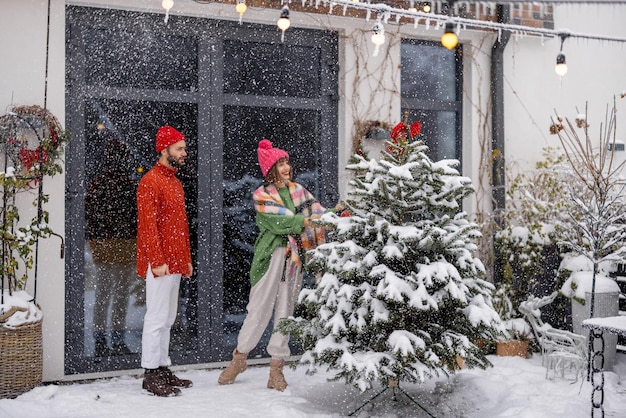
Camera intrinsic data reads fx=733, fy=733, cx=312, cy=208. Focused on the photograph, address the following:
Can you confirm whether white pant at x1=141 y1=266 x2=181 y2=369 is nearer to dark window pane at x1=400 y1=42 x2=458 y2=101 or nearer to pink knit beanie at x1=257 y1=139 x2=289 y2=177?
pink knit beanie at x1=257 y1=139 x2=289 y2=177

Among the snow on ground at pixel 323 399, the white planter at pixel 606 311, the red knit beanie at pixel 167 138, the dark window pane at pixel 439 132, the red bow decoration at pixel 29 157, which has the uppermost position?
the dark window pane at pixel 439 132

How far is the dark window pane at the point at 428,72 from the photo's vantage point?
7312 millimetres

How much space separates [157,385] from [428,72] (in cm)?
407

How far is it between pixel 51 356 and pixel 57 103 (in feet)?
6.70

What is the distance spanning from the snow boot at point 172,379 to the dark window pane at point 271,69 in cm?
253

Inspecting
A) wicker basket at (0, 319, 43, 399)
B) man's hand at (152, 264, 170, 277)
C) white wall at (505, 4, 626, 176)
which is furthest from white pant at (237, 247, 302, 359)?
white wall at (505, 4, 626, 176)

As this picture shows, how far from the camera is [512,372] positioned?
6055 millimetres

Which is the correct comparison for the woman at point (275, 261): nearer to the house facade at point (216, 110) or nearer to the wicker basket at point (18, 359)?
the house facade at point (216, 110)

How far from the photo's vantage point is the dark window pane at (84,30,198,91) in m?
6.24

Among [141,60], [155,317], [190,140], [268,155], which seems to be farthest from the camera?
[190,140]

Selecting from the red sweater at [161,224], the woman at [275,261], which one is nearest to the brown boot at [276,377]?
the woman at [275,261]

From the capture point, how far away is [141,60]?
6.41m

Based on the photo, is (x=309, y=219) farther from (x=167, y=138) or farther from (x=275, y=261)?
(x=167, y=138)

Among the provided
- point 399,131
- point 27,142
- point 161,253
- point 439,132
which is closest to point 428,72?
point 439,132
